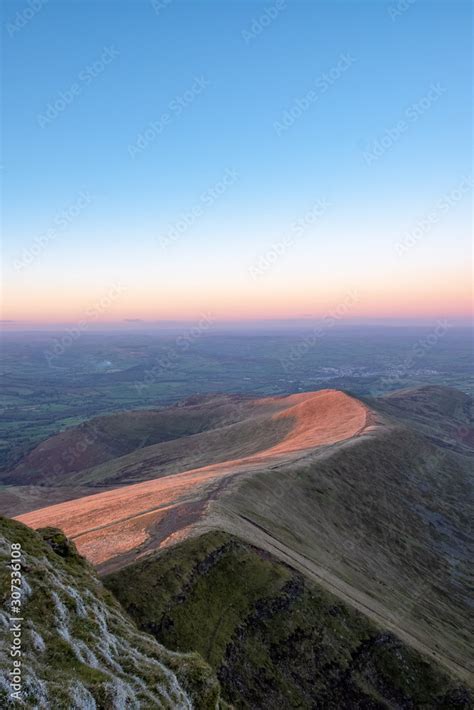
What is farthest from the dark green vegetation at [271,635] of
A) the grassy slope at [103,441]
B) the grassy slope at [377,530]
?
the grassy slope at [103,441]

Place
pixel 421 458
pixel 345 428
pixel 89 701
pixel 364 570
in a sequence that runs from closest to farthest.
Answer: pixel 89 701 < pixel 364 570 < pixel 421 458 < pixel 345 428

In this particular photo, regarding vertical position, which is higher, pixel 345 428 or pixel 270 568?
pixel 270 568

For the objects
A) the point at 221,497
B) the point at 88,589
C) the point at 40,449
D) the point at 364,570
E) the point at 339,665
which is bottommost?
the point at 40,449

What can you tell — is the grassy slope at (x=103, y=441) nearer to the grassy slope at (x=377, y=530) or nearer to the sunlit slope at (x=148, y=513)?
the sunlit slope at (x=148, y=513)

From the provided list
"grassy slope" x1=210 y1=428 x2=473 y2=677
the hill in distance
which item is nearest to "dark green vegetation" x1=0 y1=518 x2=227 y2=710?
the hill in distance

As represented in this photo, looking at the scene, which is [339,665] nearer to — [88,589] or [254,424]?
[88,589]

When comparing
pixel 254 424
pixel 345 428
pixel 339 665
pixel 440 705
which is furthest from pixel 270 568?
pixel 254 424

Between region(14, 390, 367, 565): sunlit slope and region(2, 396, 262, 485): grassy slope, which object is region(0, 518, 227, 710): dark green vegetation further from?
region(2, 396, 262, 485): grassy slope
